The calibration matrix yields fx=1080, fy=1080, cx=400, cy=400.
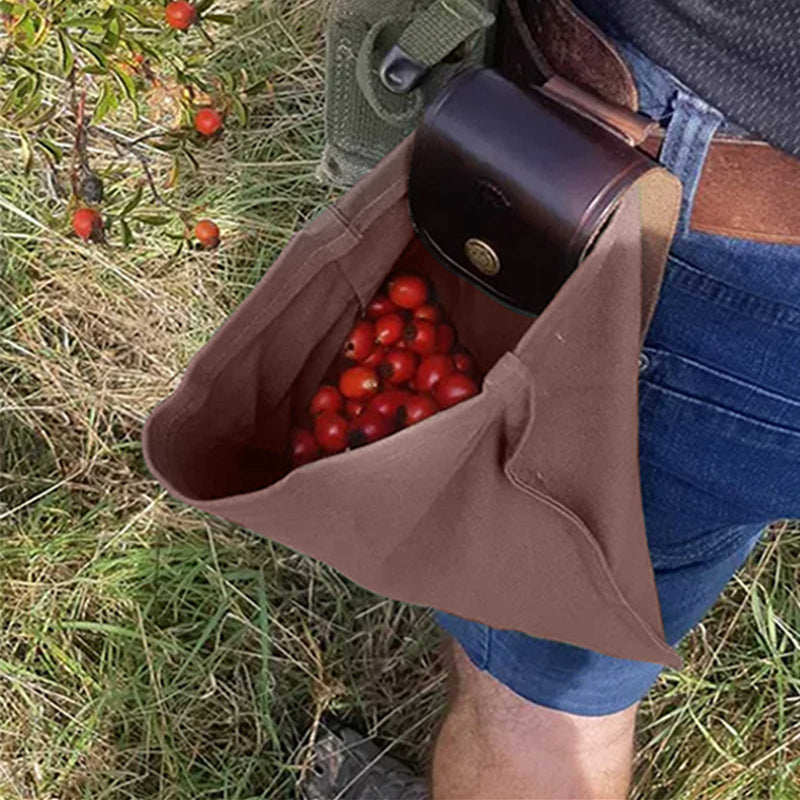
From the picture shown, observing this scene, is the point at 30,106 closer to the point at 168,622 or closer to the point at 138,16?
the point at 138,16

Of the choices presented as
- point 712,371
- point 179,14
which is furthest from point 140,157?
point 712,371

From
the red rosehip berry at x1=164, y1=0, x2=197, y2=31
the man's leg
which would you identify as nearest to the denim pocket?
the man's leg

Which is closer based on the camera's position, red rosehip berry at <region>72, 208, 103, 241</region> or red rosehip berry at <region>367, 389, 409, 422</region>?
red rosehip berry at <region>367, 389, 409, 422</region>

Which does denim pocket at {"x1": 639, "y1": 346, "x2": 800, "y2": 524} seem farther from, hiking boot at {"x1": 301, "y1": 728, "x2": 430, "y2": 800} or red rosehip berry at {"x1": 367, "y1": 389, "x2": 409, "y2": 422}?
hiking boot at {"x1": 301, "y1": 728, "x2": 430, "y2": 800}

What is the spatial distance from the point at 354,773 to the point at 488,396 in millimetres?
1207

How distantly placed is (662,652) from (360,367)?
1.05ft

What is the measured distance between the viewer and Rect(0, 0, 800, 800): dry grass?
5.57 ft

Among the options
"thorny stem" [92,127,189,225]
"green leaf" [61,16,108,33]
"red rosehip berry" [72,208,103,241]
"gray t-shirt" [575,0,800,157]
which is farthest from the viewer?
"thorny stem" [92,127,189,225]

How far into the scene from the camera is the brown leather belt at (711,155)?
0.67 meters

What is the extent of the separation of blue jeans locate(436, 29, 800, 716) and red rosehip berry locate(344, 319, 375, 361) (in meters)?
0.21

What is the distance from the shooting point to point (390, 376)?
0.89 metres

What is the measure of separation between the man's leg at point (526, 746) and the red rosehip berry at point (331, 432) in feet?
1.32

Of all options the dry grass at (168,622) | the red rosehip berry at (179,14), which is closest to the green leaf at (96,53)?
the red rosehip berry at (179,14)

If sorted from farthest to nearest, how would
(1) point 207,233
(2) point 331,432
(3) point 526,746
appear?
1. (1) point 207,233
2. (3) point 526,746
3. (2) point 331,432
